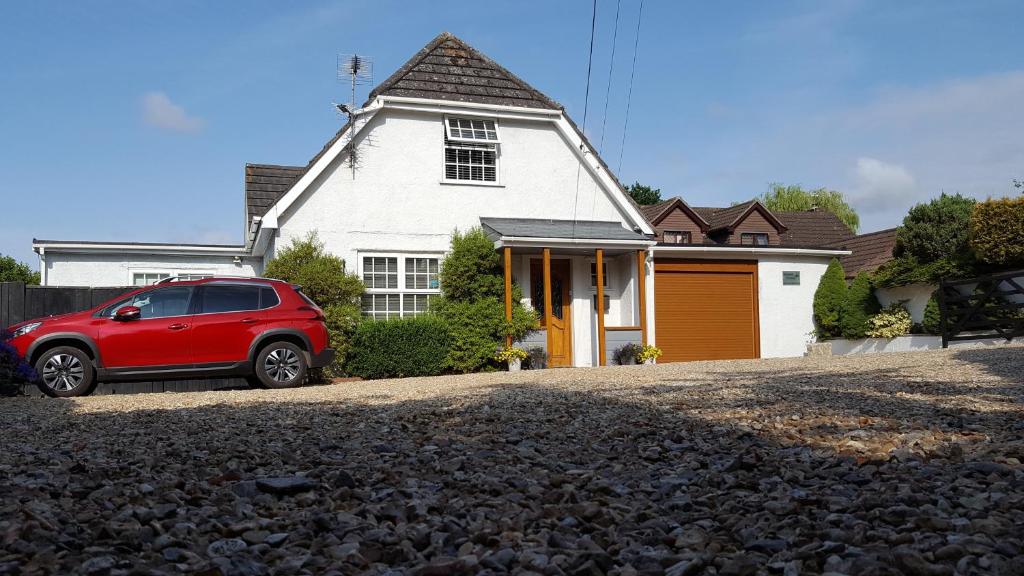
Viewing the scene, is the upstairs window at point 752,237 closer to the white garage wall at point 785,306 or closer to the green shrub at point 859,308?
the green shrub at point 859,308

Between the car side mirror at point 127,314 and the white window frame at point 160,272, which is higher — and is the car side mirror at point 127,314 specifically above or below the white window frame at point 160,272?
below

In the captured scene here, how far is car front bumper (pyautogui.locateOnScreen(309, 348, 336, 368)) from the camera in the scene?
12453 millimetres

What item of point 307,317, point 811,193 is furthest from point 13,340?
point 811,193

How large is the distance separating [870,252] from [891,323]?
5.83 metres

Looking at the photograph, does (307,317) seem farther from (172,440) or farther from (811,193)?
(811,193)

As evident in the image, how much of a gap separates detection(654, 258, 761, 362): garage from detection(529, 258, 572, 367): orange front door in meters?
2.48

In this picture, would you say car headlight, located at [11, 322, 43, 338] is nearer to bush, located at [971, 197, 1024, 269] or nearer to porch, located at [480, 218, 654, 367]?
porch, located at [480, 218, 654, 367]

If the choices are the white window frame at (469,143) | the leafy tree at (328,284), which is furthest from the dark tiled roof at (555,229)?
the leafy tree at (328,284)

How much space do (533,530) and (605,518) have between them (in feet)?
1.01

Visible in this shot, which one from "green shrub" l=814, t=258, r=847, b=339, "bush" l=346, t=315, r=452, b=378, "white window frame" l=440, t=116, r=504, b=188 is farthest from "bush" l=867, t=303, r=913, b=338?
"bush" l=346, t=315, r=452, b=378

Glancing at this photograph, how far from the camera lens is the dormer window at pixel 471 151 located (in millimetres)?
17453

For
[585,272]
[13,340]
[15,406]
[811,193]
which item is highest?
[811,193]

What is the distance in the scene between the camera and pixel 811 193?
5194 cm

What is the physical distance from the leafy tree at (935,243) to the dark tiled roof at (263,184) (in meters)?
14.8
